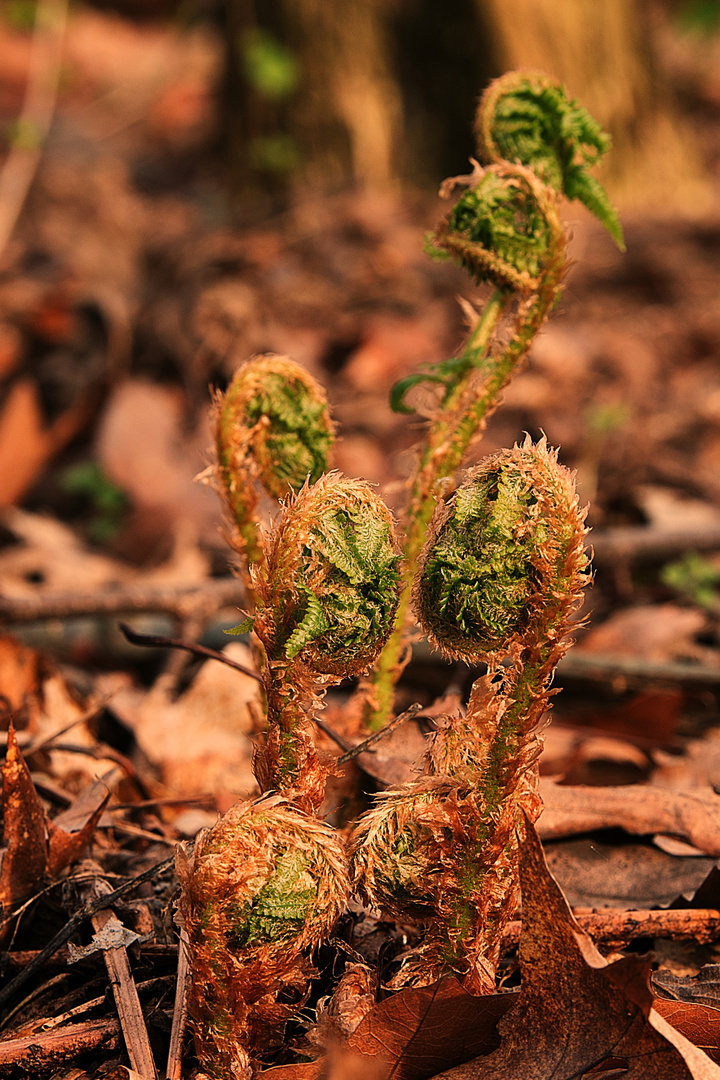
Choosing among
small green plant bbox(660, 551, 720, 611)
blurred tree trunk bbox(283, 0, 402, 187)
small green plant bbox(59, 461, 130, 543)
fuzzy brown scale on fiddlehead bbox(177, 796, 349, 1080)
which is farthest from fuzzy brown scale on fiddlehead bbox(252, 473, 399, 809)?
blurred tree trunk bbox(283, 0, 402, 187)

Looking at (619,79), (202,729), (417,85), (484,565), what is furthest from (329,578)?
(619,79)

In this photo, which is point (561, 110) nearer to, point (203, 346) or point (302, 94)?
point (203, 346)

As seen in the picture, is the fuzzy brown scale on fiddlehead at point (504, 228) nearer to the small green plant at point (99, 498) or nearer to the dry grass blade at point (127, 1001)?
the dry grass blade at point (127, 1001)

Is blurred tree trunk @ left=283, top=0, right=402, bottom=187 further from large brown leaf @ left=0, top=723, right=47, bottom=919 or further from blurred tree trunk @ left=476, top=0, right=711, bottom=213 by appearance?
large brown leaf @ left=0, top=723, right=47, bottom=919

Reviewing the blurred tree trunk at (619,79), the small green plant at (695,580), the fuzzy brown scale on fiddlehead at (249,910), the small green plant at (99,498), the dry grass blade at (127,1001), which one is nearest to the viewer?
the fuzzy brown scale on fiddlehead at (249,910)

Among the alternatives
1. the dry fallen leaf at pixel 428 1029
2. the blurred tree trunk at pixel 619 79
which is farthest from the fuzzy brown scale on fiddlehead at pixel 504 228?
the blurred tree trunk at pixel 619 79

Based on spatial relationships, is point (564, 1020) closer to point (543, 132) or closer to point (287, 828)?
point (287, 828)
